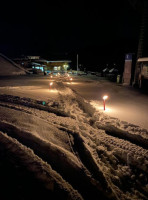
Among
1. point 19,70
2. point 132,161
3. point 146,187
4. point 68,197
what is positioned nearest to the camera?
point 68,197

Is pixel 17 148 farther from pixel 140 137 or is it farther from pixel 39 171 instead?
pixel 140 137

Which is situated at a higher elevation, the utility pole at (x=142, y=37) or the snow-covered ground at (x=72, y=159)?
the utility pole at (x=142, y=37)

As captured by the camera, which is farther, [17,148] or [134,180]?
[17,148]

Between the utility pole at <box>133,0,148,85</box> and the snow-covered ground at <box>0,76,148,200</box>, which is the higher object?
the utility pole at <box>133,0,148,85</box>

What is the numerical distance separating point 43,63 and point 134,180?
176 ft

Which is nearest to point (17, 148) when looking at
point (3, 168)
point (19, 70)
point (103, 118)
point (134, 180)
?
point (3, 168)

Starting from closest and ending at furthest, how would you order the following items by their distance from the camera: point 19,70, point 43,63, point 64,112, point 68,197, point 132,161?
point 68,197 → point 132,161 → point 64,112 → point 19,70 → point 43,63

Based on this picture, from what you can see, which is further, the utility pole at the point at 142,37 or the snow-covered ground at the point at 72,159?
the utility pole at the point at 142,37

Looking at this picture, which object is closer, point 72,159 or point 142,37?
point 72,159

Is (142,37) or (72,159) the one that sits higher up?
(142,37)

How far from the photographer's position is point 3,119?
465 cm

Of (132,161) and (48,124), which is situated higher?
(48,124)

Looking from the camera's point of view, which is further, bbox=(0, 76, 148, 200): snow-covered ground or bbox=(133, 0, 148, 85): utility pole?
bbox=(133, 0, 148, 85): utility pole

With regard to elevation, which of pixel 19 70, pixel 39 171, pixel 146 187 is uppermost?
pixel 19 70
